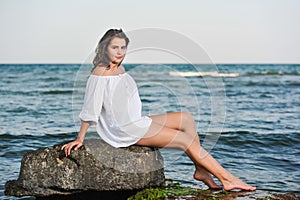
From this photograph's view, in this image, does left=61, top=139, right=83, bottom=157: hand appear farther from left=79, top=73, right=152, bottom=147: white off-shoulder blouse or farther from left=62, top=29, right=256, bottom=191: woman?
left=79, top=73, right=152, bottom=147: white off-shoulder blouse

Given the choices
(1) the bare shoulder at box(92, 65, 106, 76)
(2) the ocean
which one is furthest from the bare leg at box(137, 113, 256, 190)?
(1) the bare shoulder at box(92, 65, 106, 76)

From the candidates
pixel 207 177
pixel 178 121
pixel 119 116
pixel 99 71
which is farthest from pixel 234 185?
pixel 99 71

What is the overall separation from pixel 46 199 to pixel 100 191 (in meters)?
0.66

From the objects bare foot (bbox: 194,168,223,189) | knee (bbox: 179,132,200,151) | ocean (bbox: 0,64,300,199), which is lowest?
ocean (bbox: 0,64,300,199)

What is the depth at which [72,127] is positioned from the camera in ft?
35.1

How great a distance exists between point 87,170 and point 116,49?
1.37 meters

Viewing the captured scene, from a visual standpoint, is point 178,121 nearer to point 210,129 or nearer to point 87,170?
point 87,170

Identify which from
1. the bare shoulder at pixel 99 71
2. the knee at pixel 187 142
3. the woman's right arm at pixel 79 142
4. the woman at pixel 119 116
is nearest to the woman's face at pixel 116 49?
the woman at pixel 119 116

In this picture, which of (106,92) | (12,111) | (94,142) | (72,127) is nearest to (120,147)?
(94,142)

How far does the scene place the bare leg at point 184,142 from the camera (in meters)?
4.98

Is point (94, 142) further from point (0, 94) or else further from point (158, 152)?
point (0, 94)

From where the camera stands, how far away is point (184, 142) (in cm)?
504

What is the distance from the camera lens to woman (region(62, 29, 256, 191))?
16.0ft

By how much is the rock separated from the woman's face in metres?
0.96
